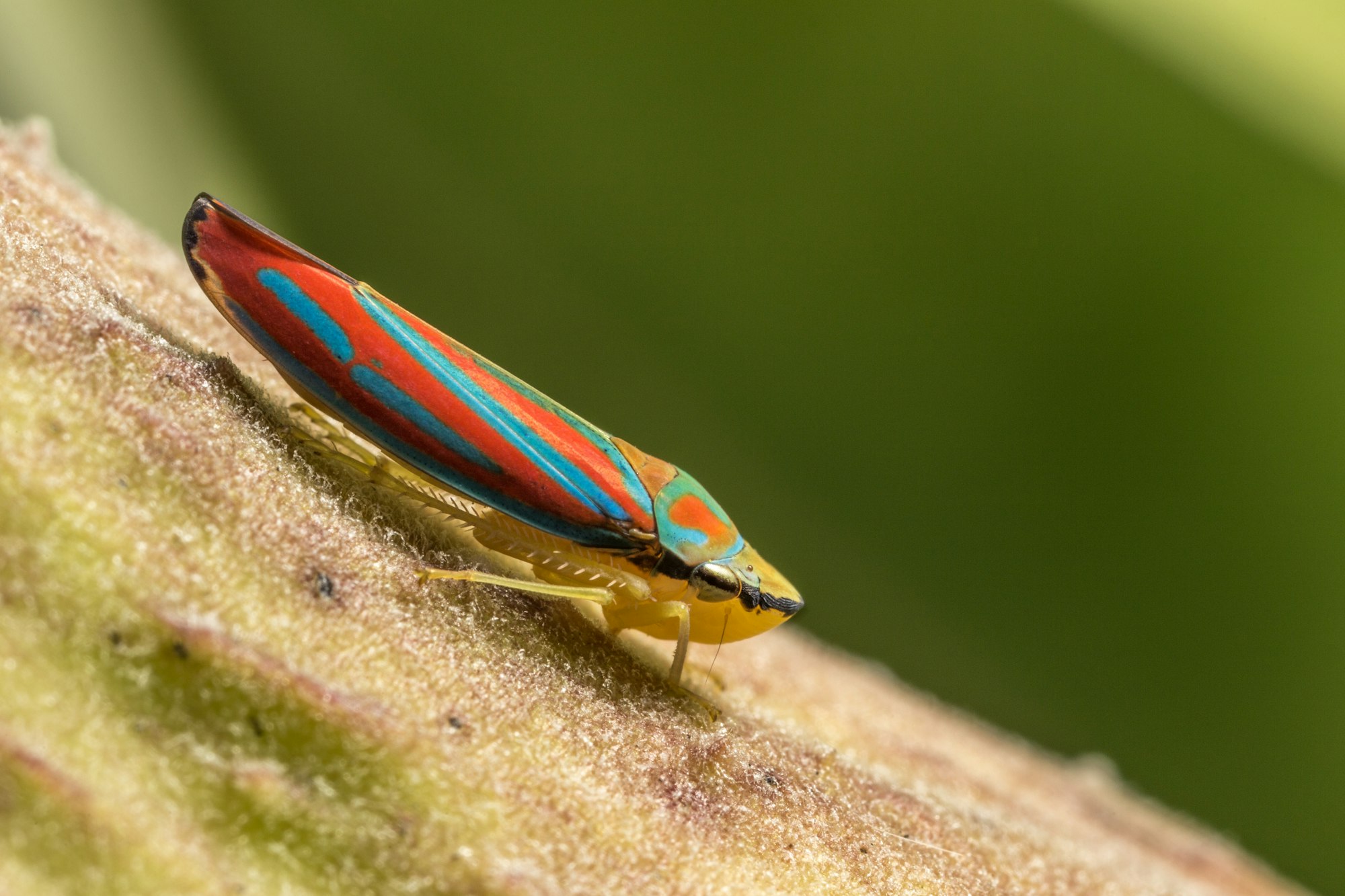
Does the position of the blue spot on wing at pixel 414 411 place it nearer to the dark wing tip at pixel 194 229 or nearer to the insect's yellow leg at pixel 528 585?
the insect's yellow leg at pixel 528 585

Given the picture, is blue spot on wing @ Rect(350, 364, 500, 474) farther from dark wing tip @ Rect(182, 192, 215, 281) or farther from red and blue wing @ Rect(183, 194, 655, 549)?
dark wing tip @ Rect(182, 192, 215, 281)

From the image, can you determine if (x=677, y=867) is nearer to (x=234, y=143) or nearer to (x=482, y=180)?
(x=482, y=180)

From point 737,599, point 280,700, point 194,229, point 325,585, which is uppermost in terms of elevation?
point 194,229

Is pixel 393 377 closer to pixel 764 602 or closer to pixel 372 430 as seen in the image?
pixel 372 430

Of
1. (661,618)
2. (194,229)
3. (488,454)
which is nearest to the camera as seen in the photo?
(194,229)

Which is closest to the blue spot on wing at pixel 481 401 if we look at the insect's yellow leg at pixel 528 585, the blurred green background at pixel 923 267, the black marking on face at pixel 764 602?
the insect's yellow leg at pixel 528 585

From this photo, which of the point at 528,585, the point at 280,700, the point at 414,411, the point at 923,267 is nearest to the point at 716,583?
the point at 528,585
